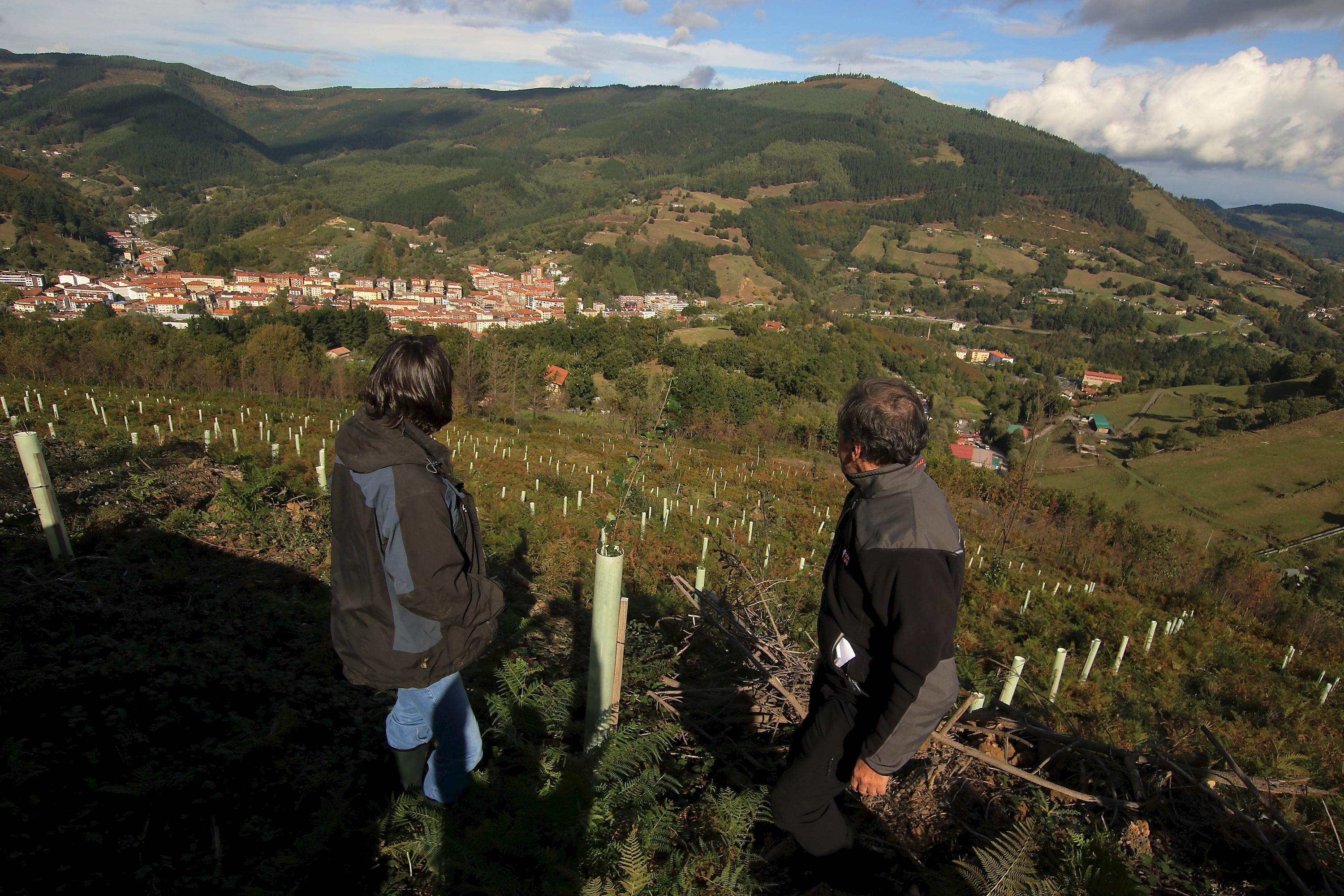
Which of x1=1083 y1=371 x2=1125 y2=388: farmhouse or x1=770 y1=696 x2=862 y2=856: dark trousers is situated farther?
x1=1083 y1=371 x2=1125 y2=388: farmhouse

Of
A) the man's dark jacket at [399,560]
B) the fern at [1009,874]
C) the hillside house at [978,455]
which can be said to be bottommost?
the hillside house at [978,455]

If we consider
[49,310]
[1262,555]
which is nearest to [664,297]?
[49,310]

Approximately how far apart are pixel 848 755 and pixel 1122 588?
14102 mm

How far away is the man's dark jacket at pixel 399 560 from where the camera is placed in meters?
1.88

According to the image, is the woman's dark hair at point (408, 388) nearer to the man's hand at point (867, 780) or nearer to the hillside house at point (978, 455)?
the man's hand at point (867, 780)

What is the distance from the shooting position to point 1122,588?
1267cm

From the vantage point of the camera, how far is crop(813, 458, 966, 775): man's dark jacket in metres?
1.70

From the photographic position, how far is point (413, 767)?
7.54 ft

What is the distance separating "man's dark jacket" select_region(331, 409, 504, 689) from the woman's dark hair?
0.16 feet

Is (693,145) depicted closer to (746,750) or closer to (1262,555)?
(1262,555)

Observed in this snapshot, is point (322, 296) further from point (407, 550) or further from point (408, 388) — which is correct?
point (407, 550)

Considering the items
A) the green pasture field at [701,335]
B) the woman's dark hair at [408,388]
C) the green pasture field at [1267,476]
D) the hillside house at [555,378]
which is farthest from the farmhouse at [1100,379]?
the woman's dark hair at [408,388]

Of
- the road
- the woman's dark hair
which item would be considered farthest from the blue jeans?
the road

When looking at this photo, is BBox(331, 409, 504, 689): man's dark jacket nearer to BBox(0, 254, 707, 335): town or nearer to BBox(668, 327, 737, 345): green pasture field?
BBox(668, 327, 737, 345): green pasture field
